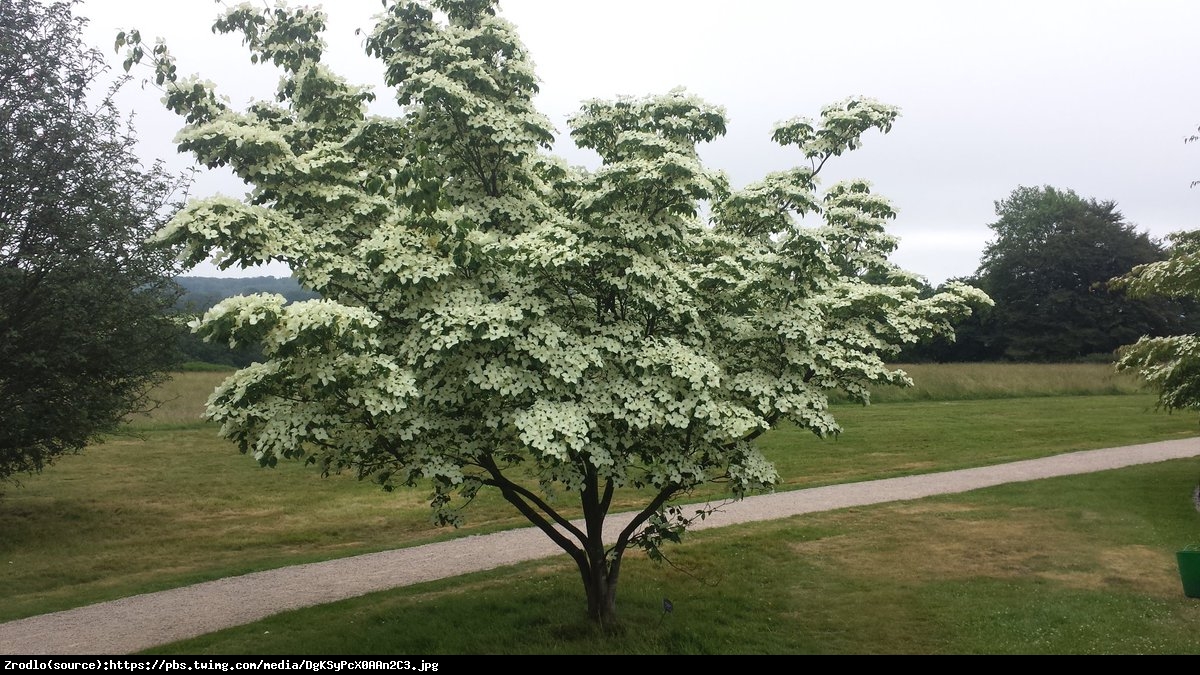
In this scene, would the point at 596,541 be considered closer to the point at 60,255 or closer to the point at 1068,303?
the point at 60,255

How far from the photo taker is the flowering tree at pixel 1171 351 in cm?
1698

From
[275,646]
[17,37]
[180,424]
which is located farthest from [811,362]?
[180,424]

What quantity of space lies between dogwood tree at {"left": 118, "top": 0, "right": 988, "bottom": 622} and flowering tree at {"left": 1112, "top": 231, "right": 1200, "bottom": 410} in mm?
9114

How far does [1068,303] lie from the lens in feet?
227

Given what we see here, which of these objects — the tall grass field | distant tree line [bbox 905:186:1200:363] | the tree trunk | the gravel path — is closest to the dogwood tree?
the tree trunk

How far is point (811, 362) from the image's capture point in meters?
9.87

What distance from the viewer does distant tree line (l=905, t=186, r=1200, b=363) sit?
67000 mm

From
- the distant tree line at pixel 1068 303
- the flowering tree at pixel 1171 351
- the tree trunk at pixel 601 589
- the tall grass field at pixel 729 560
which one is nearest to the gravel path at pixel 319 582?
the tall grass field at pixel 729 560

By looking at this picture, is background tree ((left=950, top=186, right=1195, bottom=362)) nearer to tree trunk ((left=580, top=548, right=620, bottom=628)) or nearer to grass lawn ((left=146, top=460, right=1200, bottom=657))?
grass lawn ((left=146, top=460, right=1200, bottom=657))

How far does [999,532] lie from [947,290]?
769 cm

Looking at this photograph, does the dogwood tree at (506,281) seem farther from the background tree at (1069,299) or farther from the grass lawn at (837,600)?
the background tree at (1069,299)

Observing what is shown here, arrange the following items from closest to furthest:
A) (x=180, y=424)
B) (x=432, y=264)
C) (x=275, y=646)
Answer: (x=432, y=264), (x=275, y=646), (x=180, y=424)

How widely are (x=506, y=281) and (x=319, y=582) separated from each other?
30.0 ft
